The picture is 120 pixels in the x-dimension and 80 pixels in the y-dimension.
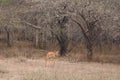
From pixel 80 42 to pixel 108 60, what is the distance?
7.05 meters

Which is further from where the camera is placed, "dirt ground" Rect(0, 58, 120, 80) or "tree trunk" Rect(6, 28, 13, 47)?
"tree trunk" Rect(6, 28, 13, 47)

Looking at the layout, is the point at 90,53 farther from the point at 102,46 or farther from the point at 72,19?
the point at 102,46

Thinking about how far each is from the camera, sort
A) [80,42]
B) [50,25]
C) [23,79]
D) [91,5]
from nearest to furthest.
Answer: [23,79] < [91,5] < [50,25] < [80,42]

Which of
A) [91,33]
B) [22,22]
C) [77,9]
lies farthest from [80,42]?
[77,9]

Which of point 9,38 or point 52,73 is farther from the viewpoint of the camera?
point 9,38

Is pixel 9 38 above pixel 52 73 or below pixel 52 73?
below

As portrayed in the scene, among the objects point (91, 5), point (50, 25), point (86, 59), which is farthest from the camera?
point (50, 25)

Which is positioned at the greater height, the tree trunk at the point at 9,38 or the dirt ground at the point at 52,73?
the dirt ground at the point at 52,73

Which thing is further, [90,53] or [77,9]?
[90,53]

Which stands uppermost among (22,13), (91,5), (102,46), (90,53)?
(91,5)

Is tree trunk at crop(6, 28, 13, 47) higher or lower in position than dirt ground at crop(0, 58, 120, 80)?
lower

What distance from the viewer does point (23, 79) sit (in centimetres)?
1137

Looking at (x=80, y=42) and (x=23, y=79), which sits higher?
(x=23, y=79)

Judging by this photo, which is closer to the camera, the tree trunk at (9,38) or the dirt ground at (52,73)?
the dirt ground at (52,73)
